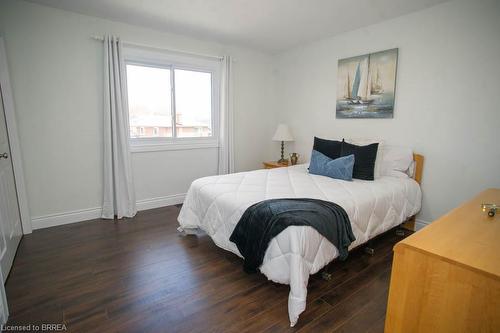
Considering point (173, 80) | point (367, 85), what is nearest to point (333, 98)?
point (367, 85)

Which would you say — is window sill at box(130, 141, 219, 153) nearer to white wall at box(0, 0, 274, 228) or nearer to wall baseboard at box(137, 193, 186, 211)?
white wall at box(0, 0, 274, 228)

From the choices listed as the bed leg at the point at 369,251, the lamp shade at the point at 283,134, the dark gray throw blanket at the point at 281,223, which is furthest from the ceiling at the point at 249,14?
the bed leg at the point at 369,251

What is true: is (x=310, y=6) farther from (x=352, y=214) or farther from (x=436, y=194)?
(x=436, y=194)

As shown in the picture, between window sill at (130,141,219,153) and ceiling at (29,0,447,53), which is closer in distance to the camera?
ceiling at (29,0,447,53)

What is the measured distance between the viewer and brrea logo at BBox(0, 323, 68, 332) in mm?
1510

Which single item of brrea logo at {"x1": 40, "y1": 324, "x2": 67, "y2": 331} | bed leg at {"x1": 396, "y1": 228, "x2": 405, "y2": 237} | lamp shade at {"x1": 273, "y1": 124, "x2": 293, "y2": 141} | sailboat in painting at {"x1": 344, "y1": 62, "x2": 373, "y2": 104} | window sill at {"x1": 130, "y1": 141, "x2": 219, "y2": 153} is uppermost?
sailboat in painting at {"x1": 344, "y1": 62, "x2": 373, "y2": 104}

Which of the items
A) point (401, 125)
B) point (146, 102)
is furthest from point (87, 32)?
point (401, 125)

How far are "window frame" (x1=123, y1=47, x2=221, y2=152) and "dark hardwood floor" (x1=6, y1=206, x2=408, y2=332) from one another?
56.6 inches

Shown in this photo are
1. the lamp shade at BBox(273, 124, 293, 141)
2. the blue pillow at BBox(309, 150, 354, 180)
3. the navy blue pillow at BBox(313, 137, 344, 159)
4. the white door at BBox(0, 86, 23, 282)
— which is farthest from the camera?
the lamp shade at BBox(273, 124, 293, 141)

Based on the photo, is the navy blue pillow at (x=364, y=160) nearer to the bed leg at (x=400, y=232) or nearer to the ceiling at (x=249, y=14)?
the bed leg at (x=400, y=232)

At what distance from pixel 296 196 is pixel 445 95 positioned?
6.49 ft

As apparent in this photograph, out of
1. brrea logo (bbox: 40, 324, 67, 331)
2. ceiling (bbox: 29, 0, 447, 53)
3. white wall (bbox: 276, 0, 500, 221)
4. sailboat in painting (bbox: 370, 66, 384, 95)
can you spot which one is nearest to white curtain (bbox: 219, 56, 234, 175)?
ceiling (bbox: 29, 0, 447, 53)

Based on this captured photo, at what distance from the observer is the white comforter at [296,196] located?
1646 millimetres

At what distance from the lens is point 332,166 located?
2.89 m
